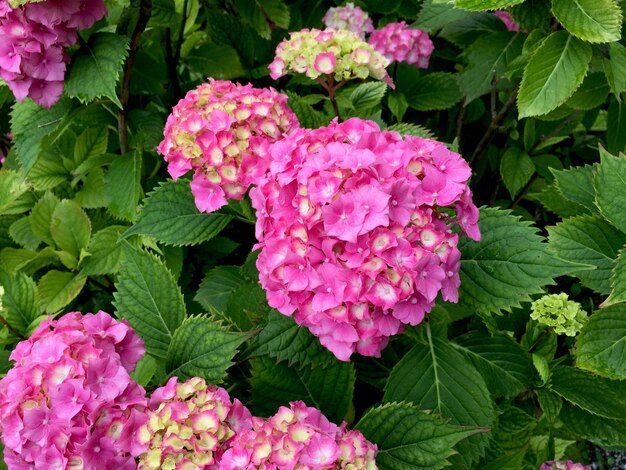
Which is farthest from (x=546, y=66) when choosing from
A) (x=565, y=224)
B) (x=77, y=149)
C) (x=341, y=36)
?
(x=77, y=149)

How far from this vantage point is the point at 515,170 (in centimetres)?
234

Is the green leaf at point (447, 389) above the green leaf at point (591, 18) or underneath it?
underneath

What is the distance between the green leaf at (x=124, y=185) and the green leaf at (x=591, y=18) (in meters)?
1.29

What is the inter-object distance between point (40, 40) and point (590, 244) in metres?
1.48

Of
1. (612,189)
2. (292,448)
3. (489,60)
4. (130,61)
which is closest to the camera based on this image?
(292,448)

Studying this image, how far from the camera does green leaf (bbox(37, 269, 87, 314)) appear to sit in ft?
5.89

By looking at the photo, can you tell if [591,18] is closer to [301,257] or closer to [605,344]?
[605,344]

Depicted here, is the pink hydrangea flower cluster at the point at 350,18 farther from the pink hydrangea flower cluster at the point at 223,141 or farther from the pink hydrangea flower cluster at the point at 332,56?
the pink hydrangea flower cluster at the point at 223,141

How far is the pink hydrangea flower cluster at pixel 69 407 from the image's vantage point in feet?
3.26

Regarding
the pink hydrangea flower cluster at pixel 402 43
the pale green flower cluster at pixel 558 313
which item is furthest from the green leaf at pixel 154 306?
the pink hydrangea flower cluster at pixel 402 43

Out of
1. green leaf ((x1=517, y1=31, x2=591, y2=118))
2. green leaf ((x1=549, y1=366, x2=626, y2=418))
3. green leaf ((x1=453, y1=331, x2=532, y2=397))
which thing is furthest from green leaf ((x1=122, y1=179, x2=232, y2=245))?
green leaf ((x1=549, y1=366, x2=626, y2=418))

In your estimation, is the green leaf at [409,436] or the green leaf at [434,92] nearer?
the green leaf at [409,436]

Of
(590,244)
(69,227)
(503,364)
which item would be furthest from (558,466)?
(69,227)

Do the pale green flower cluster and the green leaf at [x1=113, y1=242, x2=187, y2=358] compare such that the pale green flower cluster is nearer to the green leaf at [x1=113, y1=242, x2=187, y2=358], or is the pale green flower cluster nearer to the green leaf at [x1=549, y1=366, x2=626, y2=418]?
the green leaf at [x1=549, y1=366, x2=626, y2=418]
